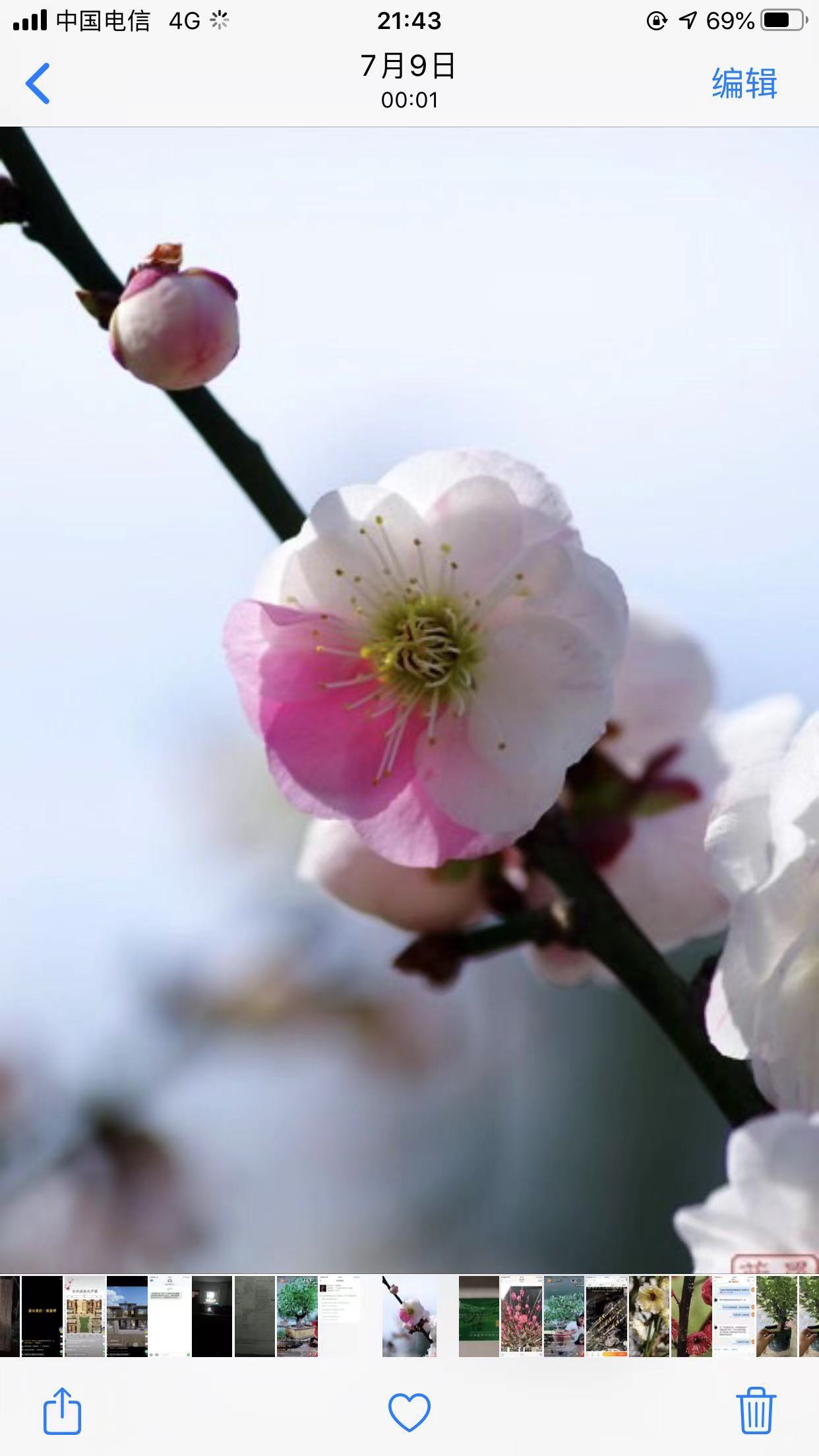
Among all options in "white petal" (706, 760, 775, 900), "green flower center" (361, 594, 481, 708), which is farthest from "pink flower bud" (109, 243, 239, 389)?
"white petal" (706, 760, 775, 900)

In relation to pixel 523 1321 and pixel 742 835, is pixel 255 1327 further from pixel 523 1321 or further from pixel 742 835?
pixel 742 835

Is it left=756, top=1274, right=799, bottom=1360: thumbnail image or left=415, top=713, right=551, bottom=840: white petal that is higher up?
left=415, top=713, right=551, bottom=840: white petal

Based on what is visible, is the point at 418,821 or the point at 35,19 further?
the point at 35,19

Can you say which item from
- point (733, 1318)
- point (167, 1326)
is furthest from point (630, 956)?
point (167, 1326)

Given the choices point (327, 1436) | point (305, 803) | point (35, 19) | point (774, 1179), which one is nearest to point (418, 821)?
point (305, 803)

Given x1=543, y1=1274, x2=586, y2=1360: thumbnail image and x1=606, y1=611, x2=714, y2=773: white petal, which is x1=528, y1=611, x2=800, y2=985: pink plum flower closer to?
x1=606, y1=611, x2=714, y2=773: white petal

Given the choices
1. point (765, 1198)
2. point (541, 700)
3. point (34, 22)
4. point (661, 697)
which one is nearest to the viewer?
point (765, 1198)

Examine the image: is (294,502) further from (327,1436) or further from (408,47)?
(327,1436)
